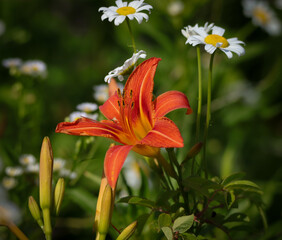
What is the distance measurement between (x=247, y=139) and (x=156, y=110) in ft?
5.69

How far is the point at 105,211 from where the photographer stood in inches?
30.6

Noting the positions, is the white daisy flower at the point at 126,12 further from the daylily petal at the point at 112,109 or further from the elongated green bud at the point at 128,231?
the elongated green bud at the point at 128,231

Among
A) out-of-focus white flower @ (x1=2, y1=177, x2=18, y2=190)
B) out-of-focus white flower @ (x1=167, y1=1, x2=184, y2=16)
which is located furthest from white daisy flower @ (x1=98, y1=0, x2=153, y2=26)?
out-of-focus white flower @ (x1=167, y1=1, x2=184, y2=16)

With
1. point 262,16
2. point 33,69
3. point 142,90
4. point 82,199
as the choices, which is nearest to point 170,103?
point 142,90

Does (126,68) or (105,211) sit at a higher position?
(126,68)

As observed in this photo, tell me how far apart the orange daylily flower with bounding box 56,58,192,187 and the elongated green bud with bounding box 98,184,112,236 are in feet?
0.11

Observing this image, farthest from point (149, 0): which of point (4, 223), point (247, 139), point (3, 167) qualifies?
point (4, 223)

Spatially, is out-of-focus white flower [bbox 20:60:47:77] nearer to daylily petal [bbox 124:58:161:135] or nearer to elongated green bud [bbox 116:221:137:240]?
daylily petal [bbox 124:58:161:135]

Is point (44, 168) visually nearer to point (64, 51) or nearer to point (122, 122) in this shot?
point (122, 122)

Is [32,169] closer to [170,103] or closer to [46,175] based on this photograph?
[46,175]

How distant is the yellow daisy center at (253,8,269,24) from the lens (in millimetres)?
2307

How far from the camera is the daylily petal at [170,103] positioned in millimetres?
807

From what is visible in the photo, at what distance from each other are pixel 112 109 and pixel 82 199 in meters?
0.42

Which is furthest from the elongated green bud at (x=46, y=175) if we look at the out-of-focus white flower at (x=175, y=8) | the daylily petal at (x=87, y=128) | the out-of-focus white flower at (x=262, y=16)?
the out-of-focus white flower at (x=262, y=16)
